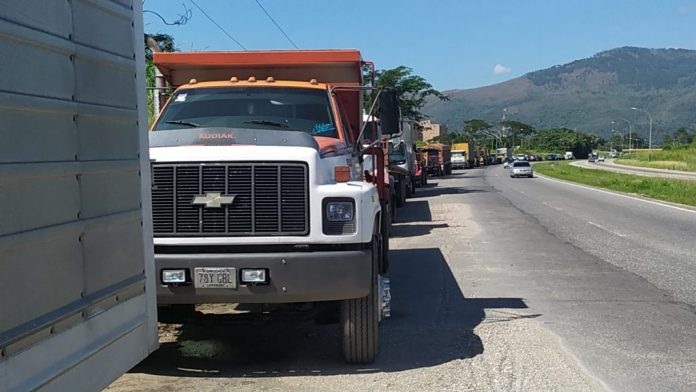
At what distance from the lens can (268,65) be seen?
7770 millimetres

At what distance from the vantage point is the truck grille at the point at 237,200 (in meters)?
5.33

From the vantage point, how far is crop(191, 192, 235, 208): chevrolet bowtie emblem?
536 centimetres

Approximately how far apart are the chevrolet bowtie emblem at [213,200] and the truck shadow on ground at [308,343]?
1.03 m

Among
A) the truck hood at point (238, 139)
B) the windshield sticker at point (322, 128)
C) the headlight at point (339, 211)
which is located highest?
the windshield sticker at point (322, 128)

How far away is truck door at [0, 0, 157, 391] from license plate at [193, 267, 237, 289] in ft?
5.25

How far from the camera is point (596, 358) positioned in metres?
6.01

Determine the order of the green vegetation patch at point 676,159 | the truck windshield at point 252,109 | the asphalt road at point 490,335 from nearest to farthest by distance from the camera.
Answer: the asphalt road at point 490,335 → the truck windshield at point 252,109 → the green vegetation patch at point 676,159

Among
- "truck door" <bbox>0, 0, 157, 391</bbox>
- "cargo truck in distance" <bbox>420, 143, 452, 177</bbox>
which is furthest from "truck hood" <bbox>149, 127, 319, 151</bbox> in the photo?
"cargo truck in distance" <bbox>420, 143, 452, 177</bbox>


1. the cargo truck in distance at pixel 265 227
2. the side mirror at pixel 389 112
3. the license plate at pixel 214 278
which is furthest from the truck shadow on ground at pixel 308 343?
the side mirror at pixel 389 112

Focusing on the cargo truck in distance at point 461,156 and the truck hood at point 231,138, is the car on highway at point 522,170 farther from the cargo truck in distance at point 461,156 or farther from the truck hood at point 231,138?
the truck hood at point 231,138

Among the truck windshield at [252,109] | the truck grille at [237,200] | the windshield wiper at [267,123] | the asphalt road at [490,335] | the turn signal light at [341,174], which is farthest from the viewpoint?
the truck windshield at [252,109]

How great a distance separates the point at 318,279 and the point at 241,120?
2.03m

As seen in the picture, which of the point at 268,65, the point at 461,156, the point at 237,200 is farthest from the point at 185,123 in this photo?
the point at 461,156

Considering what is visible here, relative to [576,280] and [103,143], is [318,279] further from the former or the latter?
[576,280]
